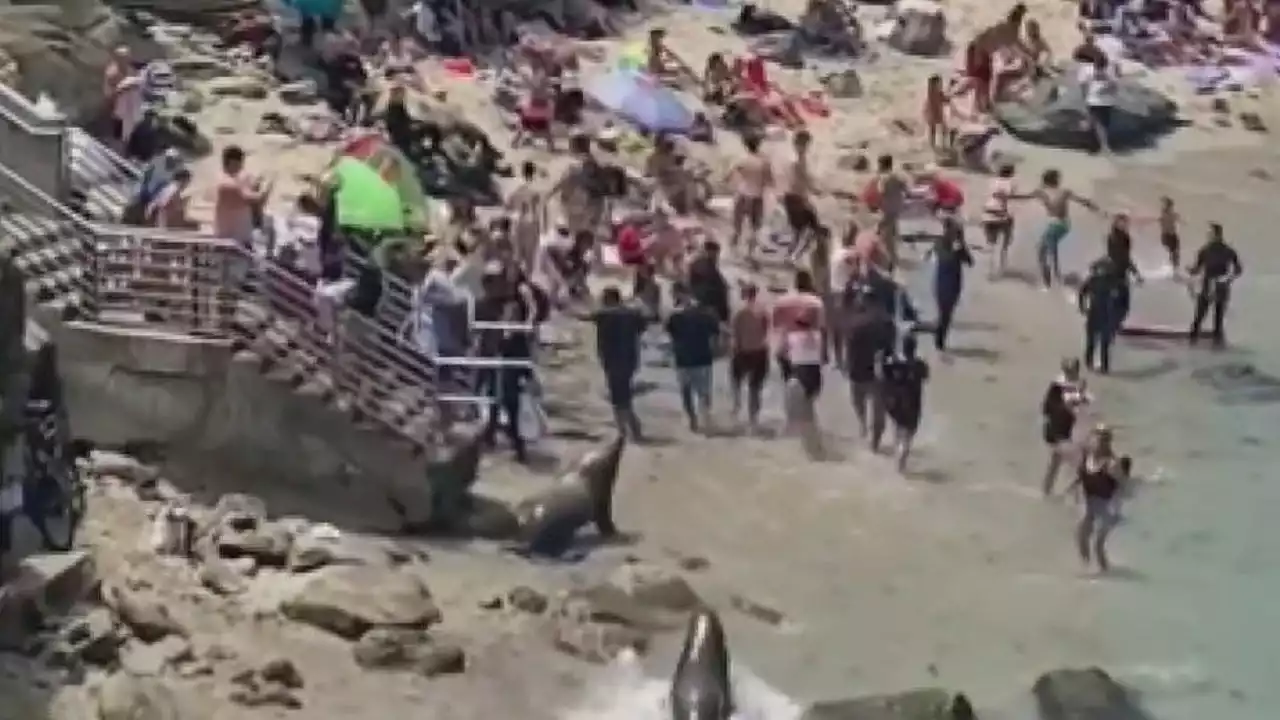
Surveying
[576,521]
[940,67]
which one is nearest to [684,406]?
[576,521]

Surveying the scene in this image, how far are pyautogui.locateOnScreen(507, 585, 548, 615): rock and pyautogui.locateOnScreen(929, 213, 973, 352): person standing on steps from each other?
333 inches

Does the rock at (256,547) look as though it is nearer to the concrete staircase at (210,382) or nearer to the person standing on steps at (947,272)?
the concrete staircase at (210,382)

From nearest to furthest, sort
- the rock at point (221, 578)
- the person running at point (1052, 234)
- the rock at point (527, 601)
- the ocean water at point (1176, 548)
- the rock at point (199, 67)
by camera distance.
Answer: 1. the rock at point (221, 578)
2. the ocean water at point (1176, 548)
3. the rock at point (527, 601)
4. the rock at point (199, 67)
5. the person running at point (1052, 234)

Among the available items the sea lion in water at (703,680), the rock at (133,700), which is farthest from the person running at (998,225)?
the rock at (133,700)

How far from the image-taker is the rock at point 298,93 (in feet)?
92.8

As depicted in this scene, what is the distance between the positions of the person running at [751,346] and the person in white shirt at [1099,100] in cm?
1411

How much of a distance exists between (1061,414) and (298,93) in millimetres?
10947

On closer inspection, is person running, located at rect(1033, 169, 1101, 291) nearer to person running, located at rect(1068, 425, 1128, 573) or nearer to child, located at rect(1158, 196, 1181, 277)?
child, located at rect(1158, 196, 1181, 277)

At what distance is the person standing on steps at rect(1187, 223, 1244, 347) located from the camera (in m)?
27.2

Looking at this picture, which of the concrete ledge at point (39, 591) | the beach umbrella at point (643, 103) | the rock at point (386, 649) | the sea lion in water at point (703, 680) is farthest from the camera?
the beach umbrella at point (643, 103)

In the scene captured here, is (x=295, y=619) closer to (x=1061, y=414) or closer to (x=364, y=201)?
(x=364, y=201)

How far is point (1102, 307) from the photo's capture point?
84.2 ft

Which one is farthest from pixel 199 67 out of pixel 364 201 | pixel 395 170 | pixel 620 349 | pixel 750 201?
pixel 620 349

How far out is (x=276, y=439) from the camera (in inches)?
748
